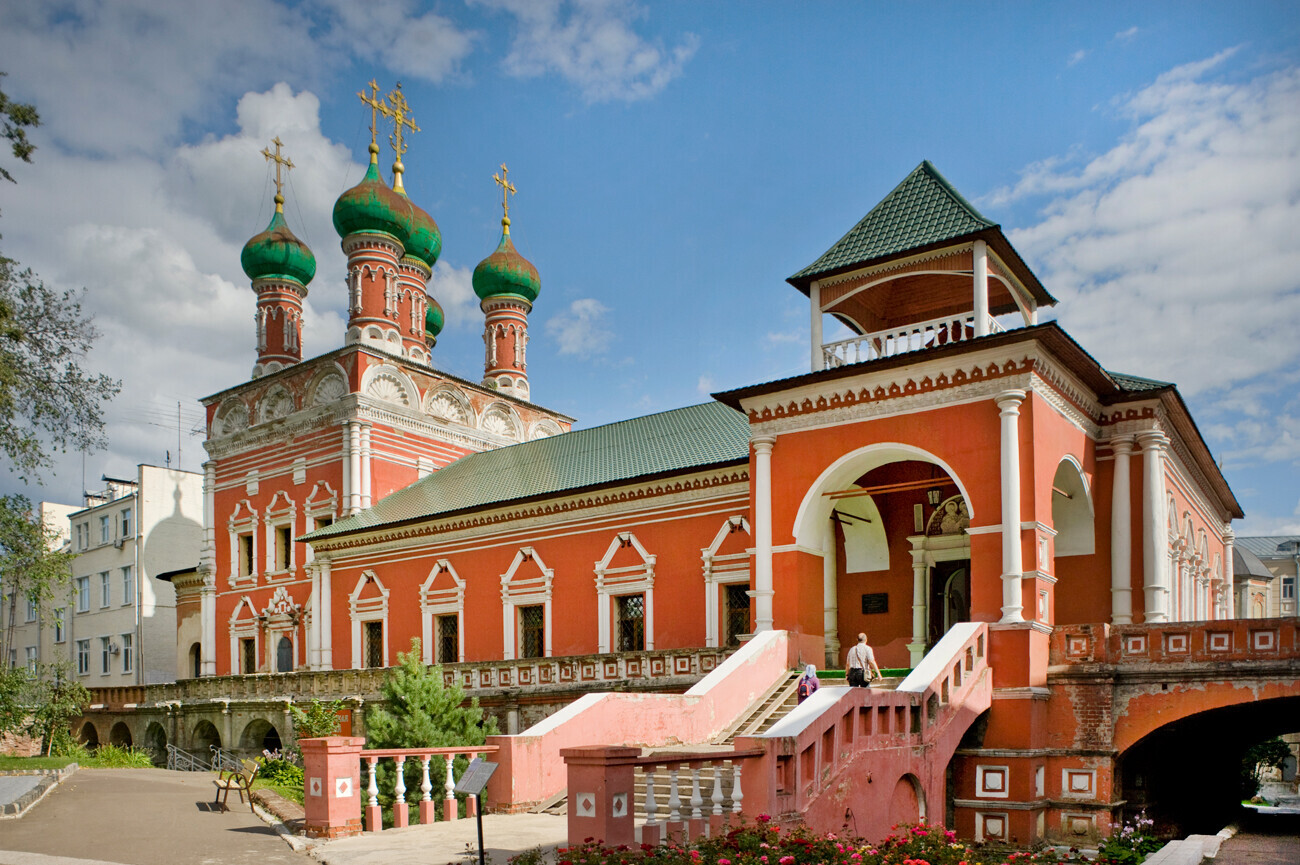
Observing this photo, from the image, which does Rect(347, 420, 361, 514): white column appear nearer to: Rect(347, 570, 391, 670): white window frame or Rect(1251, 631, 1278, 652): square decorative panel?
Rect(347, 570, 391, 670): white window frame

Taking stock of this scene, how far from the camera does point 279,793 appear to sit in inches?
581

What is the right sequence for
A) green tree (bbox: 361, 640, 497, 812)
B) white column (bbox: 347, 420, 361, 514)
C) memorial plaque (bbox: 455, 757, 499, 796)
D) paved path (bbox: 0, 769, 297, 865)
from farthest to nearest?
white column (bbox: 347, 420, 361, 514) < green tree (bbox: 361, 640, 497, 812) < paved path (bbox: 0, 769, 297, 865) < memorial plaque (bbox: 455, 757, 499, 796)

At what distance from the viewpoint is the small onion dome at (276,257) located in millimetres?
34156

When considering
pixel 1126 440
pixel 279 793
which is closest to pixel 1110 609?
pixel 1126 440

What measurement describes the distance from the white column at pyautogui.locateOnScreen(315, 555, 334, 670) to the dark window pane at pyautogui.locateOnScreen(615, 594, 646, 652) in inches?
363

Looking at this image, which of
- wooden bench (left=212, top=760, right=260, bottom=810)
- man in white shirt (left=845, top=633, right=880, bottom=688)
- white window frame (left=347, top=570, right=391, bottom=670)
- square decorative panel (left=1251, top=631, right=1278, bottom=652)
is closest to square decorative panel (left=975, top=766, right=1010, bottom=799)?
man in white shirt (left=845, top=633, right=880, bottom=688)

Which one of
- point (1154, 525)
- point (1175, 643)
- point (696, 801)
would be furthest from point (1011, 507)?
point (696, 801)

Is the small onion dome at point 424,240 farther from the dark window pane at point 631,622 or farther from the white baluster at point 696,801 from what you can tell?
the white baluster at point 696,801

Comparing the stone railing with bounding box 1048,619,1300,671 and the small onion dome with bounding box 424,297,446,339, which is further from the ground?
the small onion dome with bounding box 424,297,446,339

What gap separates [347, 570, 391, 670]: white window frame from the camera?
86.7 feet

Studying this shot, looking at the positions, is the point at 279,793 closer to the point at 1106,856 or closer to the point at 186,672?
the point at 1106,856

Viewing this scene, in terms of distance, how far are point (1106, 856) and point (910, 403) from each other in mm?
6515


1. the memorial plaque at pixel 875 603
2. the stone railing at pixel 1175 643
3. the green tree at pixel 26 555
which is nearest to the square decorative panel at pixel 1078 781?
the stone railing at pixel 1175 643

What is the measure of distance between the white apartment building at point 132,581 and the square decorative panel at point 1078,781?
33.7 metres
